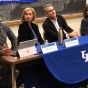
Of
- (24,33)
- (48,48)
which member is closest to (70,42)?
(48,48)

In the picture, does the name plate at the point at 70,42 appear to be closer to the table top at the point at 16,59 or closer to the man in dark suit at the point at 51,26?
the table top at the point at 16,59

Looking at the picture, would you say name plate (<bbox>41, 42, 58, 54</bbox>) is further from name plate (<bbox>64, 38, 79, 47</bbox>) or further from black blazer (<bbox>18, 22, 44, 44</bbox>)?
black blazer (<bbox>18, 22, 44, 44</bbox>)

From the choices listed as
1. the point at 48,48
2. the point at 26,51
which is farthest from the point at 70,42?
the point at 26,51

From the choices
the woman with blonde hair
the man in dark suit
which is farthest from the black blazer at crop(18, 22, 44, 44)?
the man in dark suit

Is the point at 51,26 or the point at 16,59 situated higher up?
the point at 51,26

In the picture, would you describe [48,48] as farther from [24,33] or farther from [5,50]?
[24,33]

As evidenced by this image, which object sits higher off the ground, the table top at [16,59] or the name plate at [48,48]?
the name plate at [48,48]

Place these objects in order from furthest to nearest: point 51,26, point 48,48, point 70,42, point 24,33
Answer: point 51,26 < point 24,33 < point 70,42 < point 48,48

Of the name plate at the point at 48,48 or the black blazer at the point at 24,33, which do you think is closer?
the name plate at the point at 48,48

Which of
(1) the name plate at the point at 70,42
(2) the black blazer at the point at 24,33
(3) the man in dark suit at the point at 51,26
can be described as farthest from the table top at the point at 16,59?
(3) the man in dark suit at the point at 51,26

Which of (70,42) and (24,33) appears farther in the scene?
(24,33)

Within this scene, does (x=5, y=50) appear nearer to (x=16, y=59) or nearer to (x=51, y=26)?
(x=16, y=59)

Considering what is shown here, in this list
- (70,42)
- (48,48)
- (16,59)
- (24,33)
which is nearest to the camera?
(16,59)

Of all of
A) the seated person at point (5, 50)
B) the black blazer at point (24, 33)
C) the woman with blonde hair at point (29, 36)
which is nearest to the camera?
the seated person at point (5, 50)
